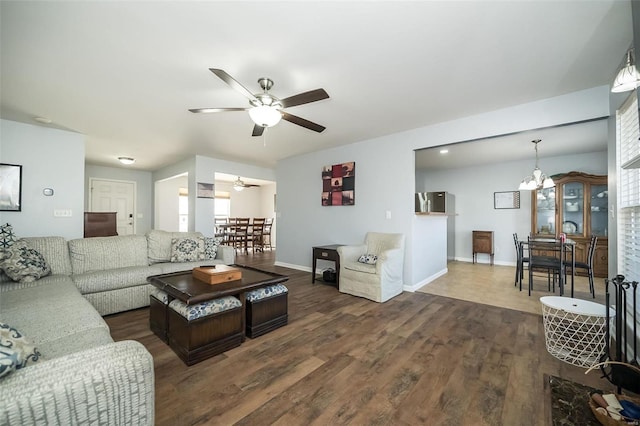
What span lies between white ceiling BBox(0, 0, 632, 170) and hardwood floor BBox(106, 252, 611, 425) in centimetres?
239

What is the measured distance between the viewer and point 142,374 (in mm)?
967

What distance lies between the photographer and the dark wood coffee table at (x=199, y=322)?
77.5 inches

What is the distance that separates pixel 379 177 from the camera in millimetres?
4227

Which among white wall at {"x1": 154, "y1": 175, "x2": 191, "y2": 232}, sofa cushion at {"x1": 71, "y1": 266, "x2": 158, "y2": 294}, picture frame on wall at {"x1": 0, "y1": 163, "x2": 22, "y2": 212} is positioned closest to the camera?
sofa cushion at {"x1": 71, "y1": 266, "x2": 158, "y2": 294}

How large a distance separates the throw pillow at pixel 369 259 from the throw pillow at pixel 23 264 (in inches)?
144

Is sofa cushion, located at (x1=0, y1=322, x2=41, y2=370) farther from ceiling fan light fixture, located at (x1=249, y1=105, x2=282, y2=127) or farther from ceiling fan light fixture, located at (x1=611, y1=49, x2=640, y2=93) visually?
ceiling fan light fixture, located at (x1=611, y1=49, x2=640, y2=93)

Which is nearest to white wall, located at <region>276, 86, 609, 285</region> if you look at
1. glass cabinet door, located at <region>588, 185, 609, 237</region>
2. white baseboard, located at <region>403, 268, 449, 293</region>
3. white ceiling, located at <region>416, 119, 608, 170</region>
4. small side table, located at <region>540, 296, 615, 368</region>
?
white baseboard, located at <region>403, 268, 449, 293</region>

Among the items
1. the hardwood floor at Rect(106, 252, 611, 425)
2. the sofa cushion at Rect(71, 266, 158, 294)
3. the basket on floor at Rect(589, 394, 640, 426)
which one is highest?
the sofa cushion at Rect(71, 266, 158, 294)

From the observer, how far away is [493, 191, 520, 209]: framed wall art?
5840 millimetres

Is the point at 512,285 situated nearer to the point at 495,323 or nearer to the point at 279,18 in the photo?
the point at 495,323

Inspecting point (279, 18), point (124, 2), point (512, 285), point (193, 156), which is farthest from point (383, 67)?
point (193, 156)

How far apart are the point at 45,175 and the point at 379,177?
4993 millimetres

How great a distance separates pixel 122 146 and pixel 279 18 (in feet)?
15.1

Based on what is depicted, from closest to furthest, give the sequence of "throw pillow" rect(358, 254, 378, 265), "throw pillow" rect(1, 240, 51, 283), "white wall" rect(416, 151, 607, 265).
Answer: "throw pillow" rect(1, 240, 51, 283)
"throw pillow" rect(358, 254, 378, 265)
"white wall" rect(416, 151, 607, 265)
